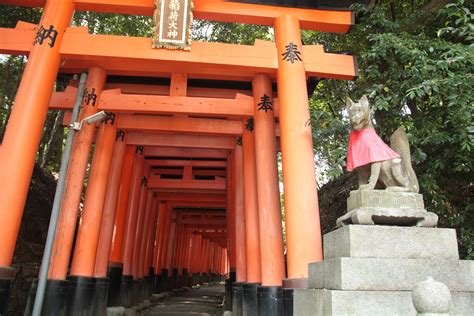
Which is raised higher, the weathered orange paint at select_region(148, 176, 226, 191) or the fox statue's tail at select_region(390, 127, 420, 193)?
the weathered orange paint at select_region(148, 176, 226, 191)

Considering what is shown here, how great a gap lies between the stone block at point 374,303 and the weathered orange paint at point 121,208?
→ 27.3 feet

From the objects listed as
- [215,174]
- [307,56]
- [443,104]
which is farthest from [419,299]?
[215,174]

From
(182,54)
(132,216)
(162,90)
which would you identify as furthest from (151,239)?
(182,54)

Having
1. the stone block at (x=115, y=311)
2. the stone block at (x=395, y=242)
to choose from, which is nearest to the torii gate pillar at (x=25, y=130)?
the stone block at (x=115, y=311)

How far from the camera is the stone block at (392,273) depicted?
3793 mm

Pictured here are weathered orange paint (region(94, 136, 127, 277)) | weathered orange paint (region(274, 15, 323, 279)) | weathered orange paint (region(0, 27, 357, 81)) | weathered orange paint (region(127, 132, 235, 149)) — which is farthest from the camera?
weathered orange paint (region(127, 132, 235, 149))

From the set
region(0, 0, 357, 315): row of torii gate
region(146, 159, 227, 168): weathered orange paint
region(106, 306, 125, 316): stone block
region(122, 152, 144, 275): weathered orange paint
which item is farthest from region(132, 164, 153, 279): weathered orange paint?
region(106, 306, 125, 316): stone block

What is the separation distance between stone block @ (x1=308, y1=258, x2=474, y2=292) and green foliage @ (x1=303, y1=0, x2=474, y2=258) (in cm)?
214

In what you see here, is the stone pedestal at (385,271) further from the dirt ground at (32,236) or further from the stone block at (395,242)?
the dirt ground at (32,236)

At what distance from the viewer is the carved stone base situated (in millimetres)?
4215

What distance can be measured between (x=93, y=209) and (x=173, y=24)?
4.14 meters

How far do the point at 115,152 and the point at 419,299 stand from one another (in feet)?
29.2

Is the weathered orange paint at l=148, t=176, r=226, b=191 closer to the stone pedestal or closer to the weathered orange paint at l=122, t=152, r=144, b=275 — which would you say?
the weathered orange paint at l=122, t=152, r=144, b=275

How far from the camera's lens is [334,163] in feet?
20.1
